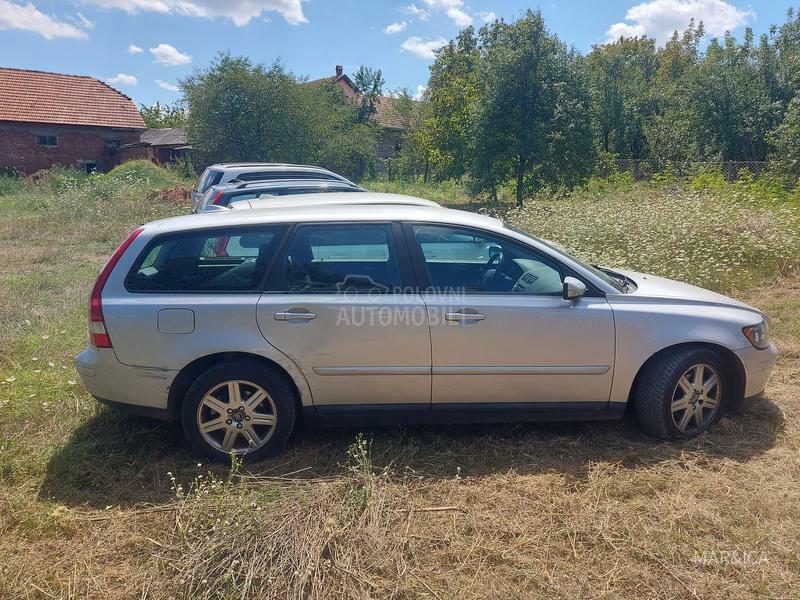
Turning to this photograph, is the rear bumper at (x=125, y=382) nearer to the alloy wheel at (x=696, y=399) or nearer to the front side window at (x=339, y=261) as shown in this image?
the front side window at (x=339, y=261)

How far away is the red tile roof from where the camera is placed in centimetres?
3030

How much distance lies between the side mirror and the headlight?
1181 millimetres

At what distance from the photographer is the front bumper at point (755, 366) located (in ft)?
12.0

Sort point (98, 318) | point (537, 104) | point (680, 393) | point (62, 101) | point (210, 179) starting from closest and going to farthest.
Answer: point (98, 318) → point (680, 393) → point (210, 179) → point (537, 104) → point (62, 101)

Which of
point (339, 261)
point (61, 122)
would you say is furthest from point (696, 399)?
point (61, 122)

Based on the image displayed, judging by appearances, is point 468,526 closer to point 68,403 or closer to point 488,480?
point 488,480

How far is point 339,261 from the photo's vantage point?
3555mm

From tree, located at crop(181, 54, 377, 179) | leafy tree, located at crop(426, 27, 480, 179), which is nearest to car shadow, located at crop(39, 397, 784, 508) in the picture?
leafy tree, located at crop(426, 27, 480, 179)

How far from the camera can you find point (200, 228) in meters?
3.47

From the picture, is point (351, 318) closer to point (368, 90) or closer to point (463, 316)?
point (463, 316)

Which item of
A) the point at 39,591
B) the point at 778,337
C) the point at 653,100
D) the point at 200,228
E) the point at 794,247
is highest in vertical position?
the point at 653,100

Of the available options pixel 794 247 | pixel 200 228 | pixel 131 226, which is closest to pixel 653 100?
pixel 794 247

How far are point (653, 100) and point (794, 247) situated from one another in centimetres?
2388

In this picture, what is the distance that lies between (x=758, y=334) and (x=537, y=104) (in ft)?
45.4
